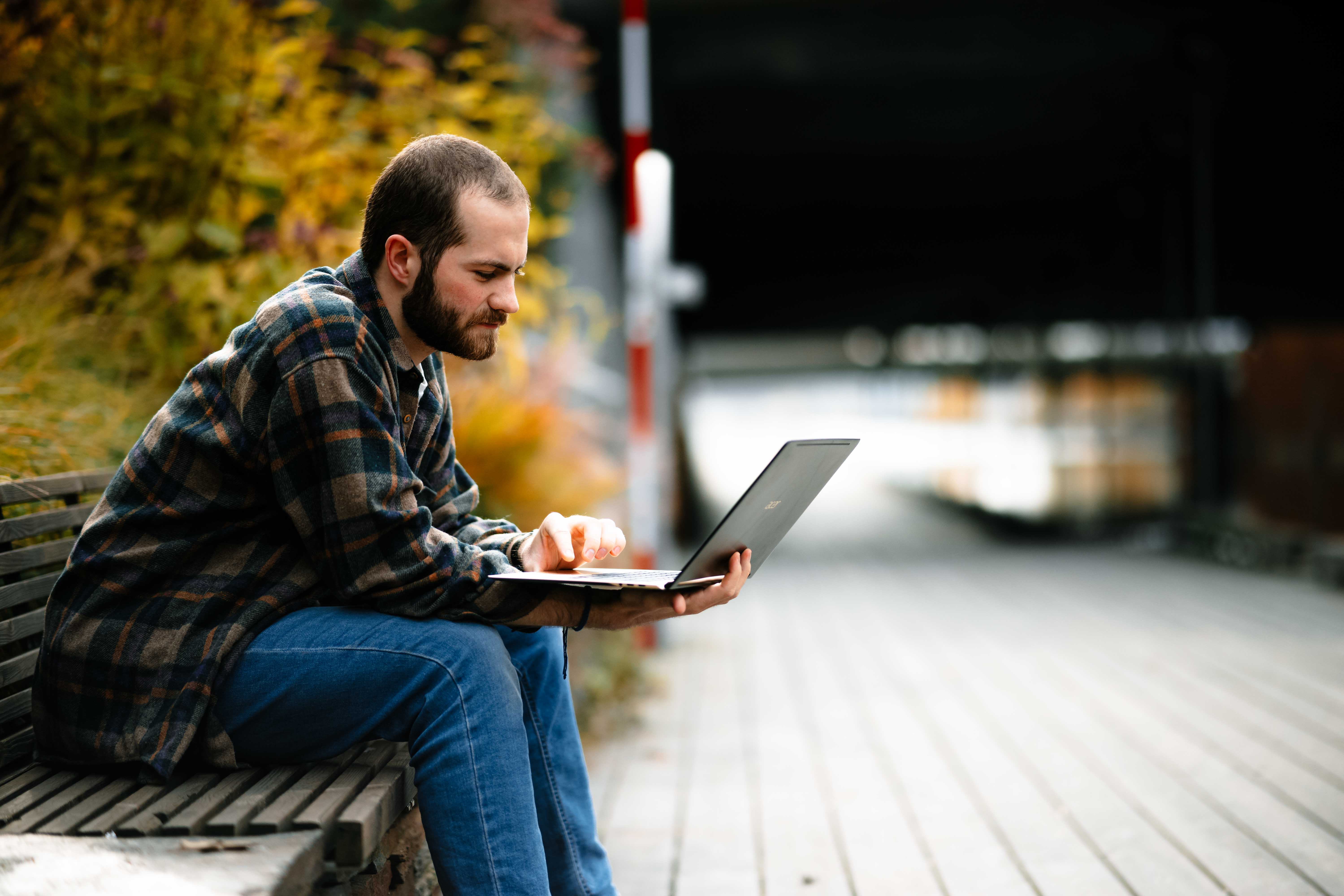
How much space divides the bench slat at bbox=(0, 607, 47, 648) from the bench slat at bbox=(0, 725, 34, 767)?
158 millimetres

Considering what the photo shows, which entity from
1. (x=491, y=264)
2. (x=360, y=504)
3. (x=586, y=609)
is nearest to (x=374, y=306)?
(x=491, y=264)

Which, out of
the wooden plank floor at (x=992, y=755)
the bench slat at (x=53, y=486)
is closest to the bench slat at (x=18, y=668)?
the bench slat at (x=53, y=486)

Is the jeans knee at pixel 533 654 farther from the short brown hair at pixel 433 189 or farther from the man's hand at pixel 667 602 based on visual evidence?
the short brown hair at pixel 433 189

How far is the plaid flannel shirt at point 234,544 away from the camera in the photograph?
5.56 ft

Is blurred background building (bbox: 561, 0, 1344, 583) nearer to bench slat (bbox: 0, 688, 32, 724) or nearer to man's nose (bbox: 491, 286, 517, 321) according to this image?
man's nose (bbox: 491, 286, 517, 321)

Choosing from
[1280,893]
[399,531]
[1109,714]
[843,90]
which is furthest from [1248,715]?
[843,90]


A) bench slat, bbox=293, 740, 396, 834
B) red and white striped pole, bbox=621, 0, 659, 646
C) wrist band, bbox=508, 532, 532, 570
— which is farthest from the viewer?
red and white striped pole, bbox=621, 0, 659, 646

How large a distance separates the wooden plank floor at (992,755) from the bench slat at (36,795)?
1.35 m

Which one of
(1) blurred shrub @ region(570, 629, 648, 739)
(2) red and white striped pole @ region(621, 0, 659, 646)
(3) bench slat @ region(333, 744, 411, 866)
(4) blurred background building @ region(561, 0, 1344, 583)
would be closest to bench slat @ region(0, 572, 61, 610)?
(3) bench slat @ region(333, 744, 411, 866)

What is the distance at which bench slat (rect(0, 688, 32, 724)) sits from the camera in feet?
6.28

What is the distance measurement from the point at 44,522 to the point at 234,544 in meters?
0.55

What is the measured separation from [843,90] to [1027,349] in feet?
24.0

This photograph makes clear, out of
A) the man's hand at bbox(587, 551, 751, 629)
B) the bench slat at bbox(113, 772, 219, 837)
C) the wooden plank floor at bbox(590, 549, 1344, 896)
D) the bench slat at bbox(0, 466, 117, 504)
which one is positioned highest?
the bench slat at bbox(0, 466, 117, 504)

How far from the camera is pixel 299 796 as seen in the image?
5.37 feet
